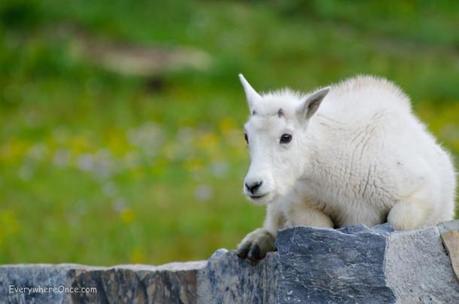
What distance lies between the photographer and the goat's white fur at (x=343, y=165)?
659 cm

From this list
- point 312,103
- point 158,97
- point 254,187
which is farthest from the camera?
point 158,97

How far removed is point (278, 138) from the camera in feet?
21.7

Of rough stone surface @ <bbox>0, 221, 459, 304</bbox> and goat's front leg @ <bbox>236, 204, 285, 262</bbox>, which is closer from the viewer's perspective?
rough stone surface @ <bbox>0, 221, 459, 304</bbox>

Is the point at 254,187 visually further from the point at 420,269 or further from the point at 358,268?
the point at 420,269

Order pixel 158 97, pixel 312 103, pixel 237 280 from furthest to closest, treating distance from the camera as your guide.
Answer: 1. pixel 158 97
2. pixel 312 103
3. pixel 237 280

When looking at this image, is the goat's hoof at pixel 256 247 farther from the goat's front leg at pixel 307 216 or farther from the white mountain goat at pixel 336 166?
the goat's front leg at pixel 307 216

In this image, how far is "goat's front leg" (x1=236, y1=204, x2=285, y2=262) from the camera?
662cm

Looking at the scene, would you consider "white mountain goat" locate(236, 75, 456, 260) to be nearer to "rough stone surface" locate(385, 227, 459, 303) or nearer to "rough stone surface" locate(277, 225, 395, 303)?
"rough stone surface" locate(385, 227, 459, 303)

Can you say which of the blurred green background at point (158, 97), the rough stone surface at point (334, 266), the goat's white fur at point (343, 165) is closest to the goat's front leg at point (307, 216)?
the goat's white fur at point (343, 165)

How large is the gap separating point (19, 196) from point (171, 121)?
4119 mm

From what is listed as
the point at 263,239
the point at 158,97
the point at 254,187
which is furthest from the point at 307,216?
the point at 158,97

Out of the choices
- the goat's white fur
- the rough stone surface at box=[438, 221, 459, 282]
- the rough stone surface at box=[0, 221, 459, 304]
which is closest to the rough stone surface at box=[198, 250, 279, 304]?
the rough stone surface at box=[0, 221, 459, 304]

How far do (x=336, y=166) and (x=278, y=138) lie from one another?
1.31 ft

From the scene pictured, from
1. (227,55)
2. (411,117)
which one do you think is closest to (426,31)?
(227,55)
